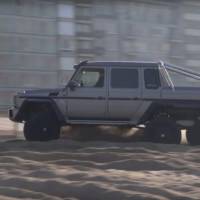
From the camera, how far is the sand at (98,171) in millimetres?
7988

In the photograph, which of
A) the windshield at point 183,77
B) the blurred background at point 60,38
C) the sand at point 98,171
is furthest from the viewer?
the blurred background at point 60,38

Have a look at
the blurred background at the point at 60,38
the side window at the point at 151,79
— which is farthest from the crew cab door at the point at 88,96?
the blurred background at the point at 60,38

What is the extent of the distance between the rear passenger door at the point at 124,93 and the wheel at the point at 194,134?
110cm

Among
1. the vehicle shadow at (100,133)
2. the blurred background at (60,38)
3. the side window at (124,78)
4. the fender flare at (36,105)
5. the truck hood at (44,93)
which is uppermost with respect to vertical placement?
the blurred background at (60,38)

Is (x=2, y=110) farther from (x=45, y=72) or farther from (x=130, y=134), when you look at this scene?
(x=130, y=134)

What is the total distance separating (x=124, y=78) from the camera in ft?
45.0

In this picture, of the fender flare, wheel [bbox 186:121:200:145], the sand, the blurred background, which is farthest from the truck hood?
the blurred background

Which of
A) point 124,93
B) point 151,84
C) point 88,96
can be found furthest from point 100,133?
point 151,84

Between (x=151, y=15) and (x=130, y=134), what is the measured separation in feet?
33.5

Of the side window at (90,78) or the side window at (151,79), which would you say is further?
the side window at (90,78)

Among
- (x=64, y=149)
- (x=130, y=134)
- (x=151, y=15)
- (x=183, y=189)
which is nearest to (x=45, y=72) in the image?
(x=151, y=15)

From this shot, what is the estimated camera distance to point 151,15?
2416 cm

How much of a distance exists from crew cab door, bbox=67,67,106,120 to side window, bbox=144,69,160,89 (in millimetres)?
821

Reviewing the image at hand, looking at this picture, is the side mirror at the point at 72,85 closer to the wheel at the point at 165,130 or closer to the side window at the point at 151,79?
the side window at the point at 151,79
